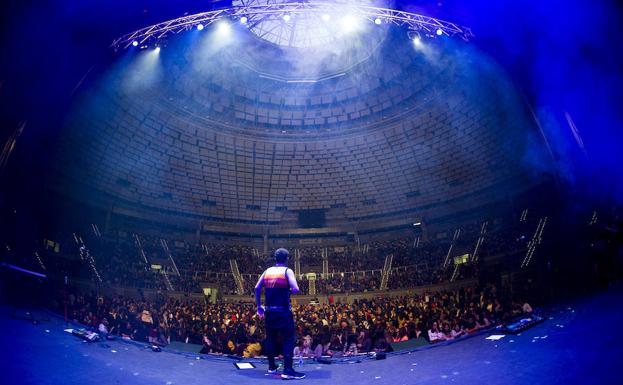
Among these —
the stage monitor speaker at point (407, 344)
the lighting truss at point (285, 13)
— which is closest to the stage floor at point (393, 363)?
the stage monitor speaker at point (407, 344)

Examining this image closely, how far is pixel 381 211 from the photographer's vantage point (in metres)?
27.8

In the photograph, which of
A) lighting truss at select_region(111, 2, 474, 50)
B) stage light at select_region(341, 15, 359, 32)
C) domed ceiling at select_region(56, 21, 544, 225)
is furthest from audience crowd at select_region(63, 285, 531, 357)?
stage light at select_region(341, 15, 359, 32)

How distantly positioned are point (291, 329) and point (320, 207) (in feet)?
74.9

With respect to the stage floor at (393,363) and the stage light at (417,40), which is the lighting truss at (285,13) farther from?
the stage floor at (393,363)

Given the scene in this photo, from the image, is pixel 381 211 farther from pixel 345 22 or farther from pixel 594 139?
pixel 594 139

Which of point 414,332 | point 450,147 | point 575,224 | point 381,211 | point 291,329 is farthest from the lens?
point 381,211

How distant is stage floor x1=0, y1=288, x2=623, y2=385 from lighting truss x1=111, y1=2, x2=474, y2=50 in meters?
11.1

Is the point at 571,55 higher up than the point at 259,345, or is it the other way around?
the point at 571,55

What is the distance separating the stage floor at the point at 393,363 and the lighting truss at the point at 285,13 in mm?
11136

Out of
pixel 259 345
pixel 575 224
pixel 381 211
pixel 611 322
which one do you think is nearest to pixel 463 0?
pixel 575 224

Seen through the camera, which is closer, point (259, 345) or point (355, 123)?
point (259, 345)

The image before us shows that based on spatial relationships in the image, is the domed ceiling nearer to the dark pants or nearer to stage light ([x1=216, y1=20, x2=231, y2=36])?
stage light ([x1=216, y1=20, x2=231, y2=36])

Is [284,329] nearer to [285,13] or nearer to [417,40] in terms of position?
[285,13]

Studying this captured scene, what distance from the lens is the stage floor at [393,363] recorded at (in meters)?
3.88
